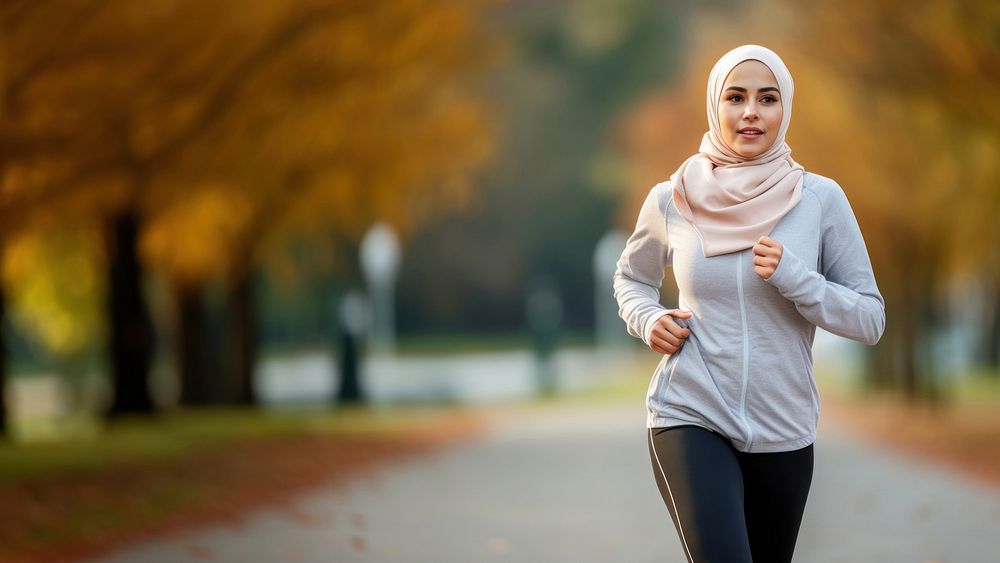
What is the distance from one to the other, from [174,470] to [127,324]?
7.45 meters

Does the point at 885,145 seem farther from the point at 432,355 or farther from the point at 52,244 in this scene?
the point at 432,355

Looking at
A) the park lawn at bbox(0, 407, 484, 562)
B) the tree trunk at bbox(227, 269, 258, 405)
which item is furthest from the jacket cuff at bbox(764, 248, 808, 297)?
the tree trunk at bbox(227, 269, 258, 405)

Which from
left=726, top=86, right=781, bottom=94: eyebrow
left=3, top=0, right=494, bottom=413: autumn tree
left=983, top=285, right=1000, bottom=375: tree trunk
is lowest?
left=983, top=285, right=1000, bottom=375: tree trunk

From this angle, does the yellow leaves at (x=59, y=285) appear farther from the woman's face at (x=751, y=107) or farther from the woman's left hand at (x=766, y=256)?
the woman's left hand at (x=766, y=256)

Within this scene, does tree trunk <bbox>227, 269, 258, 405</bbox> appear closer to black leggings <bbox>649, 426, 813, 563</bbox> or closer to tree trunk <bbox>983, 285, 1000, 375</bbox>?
black leggings <bbox>649, 426, 813, 563</bbox>

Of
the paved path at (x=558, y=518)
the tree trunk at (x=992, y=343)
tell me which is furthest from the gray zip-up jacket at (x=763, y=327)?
the tree trunk at (x=992, y=343)

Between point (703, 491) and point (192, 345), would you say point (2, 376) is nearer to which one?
point (192, 345)

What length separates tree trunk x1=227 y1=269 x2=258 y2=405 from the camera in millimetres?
24719

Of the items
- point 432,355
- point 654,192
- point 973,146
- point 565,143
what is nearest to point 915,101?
point 973,146

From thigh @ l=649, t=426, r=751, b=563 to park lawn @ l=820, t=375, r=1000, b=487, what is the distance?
9084mm

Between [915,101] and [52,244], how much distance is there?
40.1 feet

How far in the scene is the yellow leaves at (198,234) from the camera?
1975 cm

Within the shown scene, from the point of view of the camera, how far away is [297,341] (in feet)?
202

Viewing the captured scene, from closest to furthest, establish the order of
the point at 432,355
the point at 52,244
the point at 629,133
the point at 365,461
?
the point at 365,461 < the point at 52,244 < the point at 629,133 < the point at 432,355
